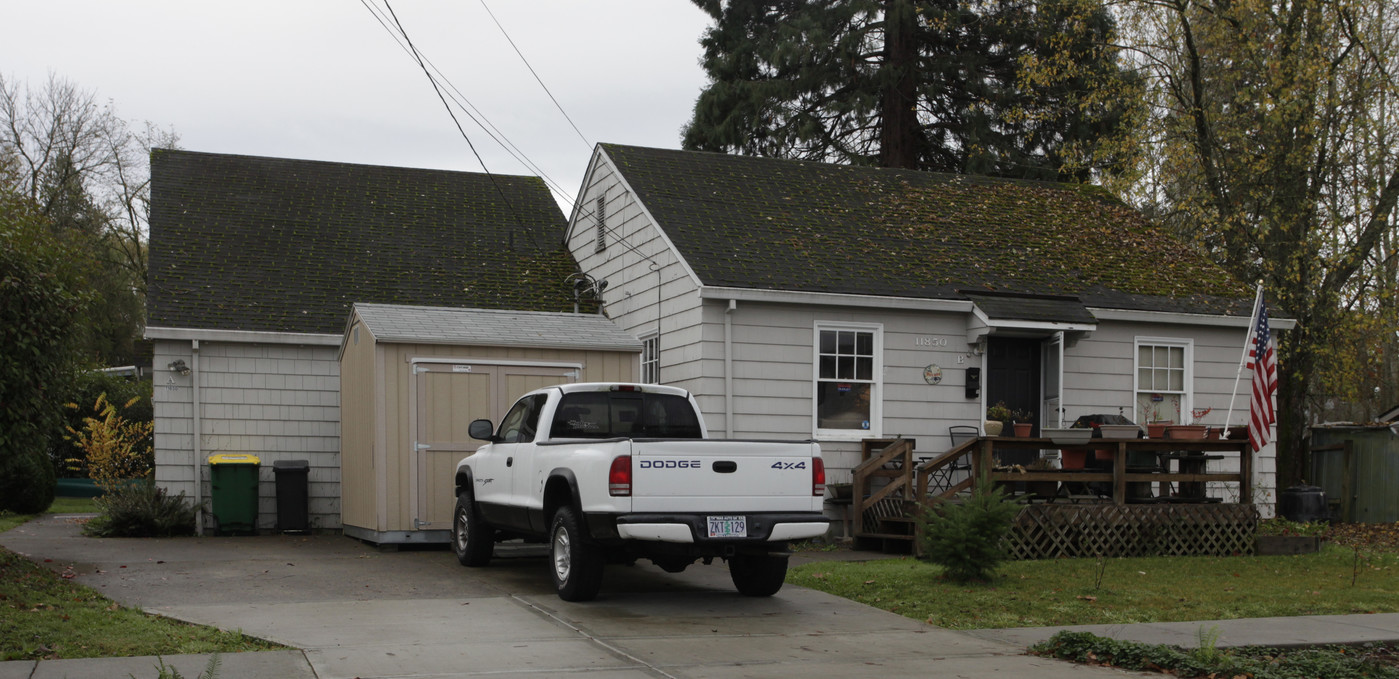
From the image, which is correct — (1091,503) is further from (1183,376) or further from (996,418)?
(1183,376)

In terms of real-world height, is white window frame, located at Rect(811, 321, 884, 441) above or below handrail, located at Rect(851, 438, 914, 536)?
above

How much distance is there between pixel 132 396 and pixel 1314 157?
78.9ft

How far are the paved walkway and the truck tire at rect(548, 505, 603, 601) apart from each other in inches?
5.4

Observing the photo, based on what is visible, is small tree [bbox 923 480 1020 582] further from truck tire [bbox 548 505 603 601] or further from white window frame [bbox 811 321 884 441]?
white window frame [bbox 811 321 884 441]

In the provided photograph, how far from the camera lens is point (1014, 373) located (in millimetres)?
16203

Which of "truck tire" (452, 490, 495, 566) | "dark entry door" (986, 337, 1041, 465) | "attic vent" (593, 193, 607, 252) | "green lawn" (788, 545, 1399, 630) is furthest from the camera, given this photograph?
"attic vent" (593, 193, 607, 252)

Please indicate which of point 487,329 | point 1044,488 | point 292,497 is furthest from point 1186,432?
point 292,497

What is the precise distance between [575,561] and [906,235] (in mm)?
9449

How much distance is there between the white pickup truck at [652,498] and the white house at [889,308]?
4.38m

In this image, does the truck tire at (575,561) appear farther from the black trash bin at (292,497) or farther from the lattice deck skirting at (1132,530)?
the black trash bin at (292,497)

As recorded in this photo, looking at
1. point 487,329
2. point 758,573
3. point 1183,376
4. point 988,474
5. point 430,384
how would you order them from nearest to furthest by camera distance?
point 758,573 < point 988,474 < point 430,384 < point 487,329 < point 1183,376

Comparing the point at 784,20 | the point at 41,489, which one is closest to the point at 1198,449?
the point at 41,489

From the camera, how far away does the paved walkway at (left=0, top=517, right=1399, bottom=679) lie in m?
7.19

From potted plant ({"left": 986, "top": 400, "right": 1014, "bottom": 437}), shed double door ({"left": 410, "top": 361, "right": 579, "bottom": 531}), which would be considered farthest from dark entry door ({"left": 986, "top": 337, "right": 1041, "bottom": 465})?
shed double door ({"left": 410, "top": 361, "right": 579, "bottom": 531})
